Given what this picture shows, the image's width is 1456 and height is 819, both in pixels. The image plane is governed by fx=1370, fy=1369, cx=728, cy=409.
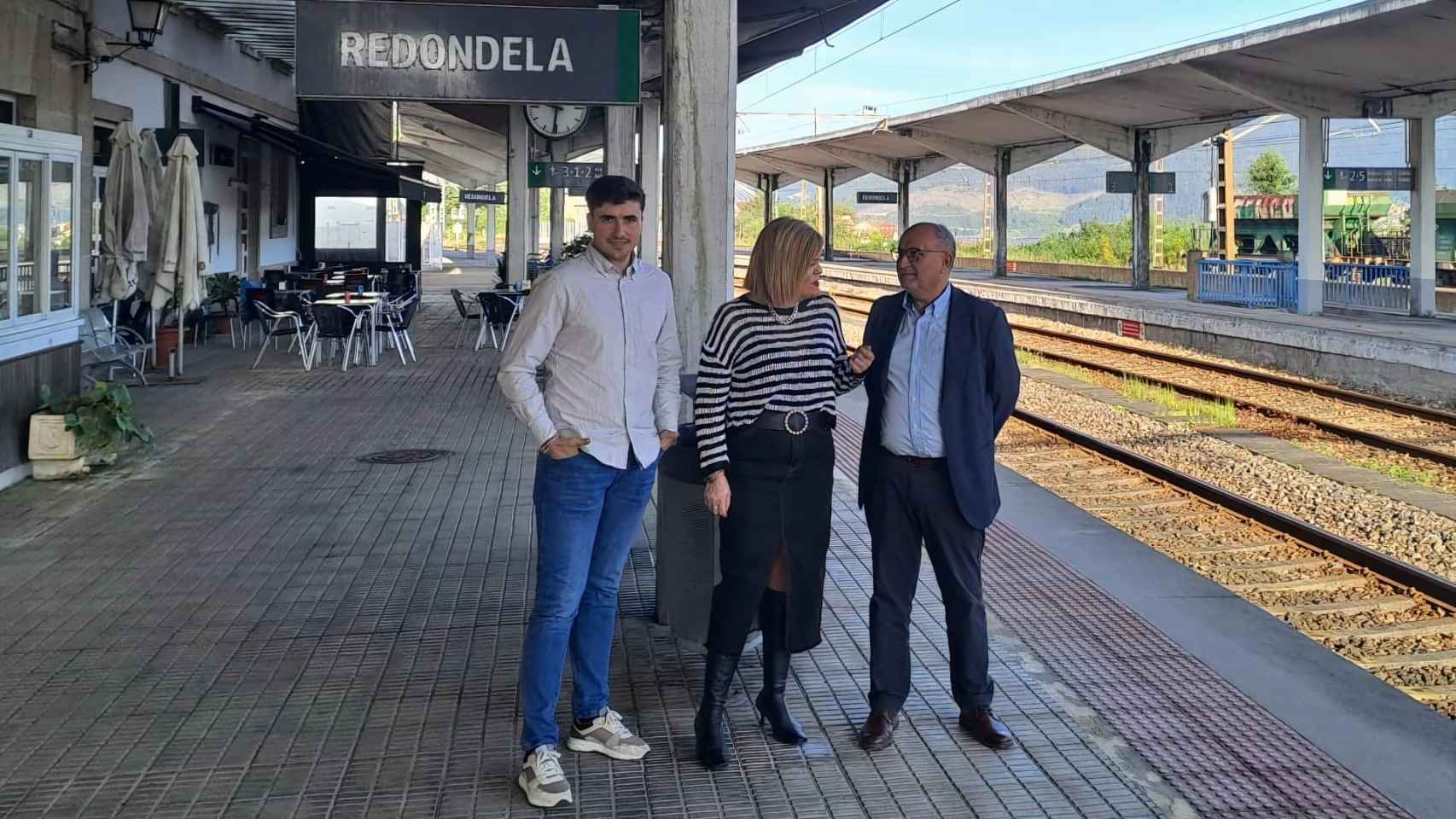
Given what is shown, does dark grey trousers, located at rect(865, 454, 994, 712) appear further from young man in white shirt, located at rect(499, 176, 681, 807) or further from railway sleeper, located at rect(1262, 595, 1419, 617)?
railway sleeper, located at rect(1262, 595, 1419, 617)

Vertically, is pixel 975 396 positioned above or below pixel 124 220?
below

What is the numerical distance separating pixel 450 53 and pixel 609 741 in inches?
152

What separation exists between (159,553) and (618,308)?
161 inches

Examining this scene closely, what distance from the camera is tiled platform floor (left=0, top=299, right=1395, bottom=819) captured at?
406 cm

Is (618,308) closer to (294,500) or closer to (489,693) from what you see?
(489,693)

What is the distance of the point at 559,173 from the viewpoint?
21875 millimetres

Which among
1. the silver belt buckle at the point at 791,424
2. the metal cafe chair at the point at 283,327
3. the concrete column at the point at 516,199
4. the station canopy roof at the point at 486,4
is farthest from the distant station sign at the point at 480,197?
the silver belt buckle at the point at 791,424

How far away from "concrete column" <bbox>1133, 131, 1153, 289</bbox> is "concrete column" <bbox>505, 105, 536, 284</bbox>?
15.5 meters

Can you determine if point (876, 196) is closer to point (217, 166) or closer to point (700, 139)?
point (217, 166)

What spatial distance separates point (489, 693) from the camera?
495 centimetres

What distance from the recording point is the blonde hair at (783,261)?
4184 mm

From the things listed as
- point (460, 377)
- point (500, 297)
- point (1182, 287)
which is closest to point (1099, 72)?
point (1182, 287)

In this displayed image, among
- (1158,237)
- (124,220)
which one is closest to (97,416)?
(124,220)

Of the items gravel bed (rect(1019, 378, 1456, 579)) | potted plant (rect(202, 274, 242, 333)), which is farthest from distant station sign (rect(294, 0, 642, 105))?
potted plant (rect(202, 274, 242, 333))
